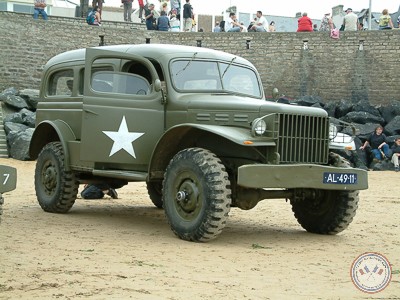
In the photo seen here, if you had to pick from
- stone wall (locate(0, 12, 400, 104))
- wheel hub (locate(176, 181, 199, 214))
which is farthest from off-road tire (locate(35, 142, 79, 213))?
stone wall (locate(0, 12, 400, 104))

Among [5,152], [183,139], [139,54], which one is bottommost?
Answer: [5,152]

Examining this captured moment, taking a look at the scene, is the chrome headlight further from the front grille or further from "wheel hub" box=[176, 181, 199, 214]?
"wheel hub" box=[176, 181, 199, 214]

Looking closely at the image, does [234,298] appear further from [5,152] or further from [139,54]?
[5,152]

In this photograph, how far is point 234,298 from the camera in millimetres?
6043

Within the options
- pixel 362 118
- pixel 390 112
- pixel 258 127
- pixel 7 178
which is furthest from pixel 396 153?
pixel 7 178

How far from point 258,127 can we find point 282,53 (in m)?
24.2

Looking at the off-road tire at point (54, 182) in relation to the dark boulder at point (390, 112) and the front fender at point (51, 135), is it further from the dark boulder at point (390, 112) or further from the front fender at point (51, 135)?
the dark boulder at point (390, 112)

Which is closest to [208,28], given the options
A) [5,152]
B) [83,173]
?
[5,152]

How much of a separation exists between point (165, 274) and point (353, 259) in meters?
2.02

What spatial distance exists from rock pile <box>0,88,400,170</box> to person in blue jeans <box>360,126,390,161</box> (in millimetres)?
255

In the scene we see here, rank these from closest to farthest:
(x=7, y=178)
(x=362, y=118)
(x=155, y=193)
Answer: (x=7, y=178) → (x=155, y=193) → (x=362, y=118)

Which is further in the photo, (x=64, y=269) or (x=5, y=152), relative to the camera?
(x=5, y=152)

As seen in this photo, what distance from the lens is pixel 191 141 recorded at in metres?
9.47

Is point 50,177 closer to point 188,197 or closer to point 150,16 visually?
point 188,197
